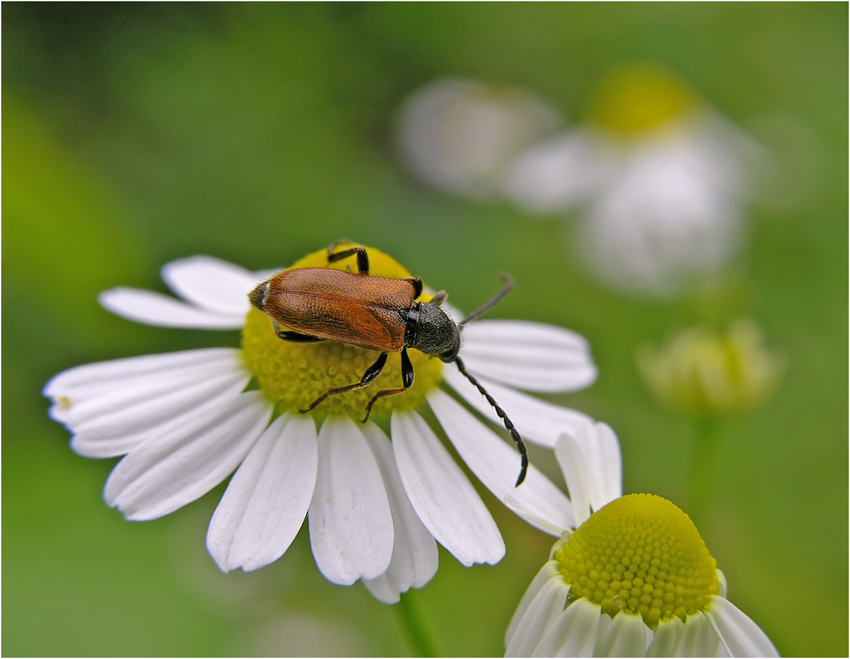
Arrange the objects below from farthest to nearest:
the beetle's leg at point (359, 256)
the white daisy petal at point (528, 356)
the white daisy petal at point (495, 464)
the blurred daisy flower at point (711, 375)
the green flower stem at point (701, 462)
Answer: the blurred daisy flower at point (711, 375), the green flower stem at point (701, 462), the white daisy petal at point (528, 356), the beetle's leg at point (359, 256), the white daisy petal at point (495, 464)

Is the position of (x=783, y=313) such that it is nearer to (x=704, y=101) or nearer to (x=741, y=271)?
(x=741, y=271)

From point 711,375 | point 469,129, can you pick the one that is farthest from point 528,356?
point 469,129

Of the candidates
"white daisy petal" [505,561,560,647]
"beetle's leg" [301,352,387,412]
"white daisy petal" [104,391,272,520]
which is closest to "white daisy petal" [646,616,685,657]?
"white daisy petal" [505,561,560,647]

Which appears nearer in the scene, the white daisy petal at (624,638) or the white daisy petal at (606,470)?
the white daisy petal at (624,638)

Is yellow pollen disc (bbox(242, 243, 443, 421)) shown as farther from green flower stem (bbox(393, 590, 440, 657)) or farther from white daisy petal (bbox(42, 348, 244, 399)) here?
green flower stem (bbox(393, 590, 440, 657))

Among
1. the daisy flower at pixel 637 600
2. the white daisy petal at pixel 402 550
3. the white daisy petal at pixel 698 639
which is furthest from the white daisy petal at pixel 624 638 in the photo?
the white daisy petal at pixel 402 550

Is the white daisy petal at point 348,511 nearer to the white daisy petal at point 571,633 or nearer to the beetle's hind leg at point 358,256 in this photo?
the white daisy petal at point 571,633

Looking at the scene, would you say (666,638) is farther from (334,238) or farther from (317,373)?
(334,238)
